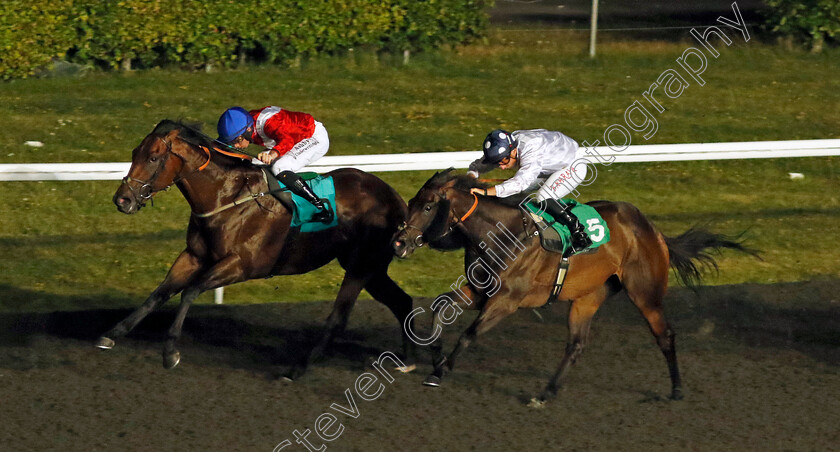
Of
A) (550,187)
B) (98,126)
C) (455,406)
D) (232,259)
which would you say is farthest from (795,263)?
(98,126)

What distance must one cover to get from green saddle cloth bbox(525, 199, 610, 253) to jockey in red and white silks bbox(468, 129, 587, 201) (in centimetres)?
11

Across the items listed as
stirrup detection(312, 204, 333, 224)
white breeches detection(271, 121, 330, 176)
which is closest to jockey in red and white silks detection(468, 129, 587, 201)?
stirrup detection(312, 204, 333, 224)

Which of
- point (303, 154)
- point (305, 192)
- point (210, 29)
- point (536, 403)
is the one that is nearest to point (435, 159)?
point (303, 154)

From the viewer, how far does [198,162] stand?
263 inches

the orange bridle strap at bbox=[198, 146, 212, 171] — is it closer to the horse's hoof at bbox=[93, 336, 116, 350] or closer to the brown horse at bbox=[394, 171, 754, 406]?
the horse's hoof at bbox=[93, 336, 116, 350]

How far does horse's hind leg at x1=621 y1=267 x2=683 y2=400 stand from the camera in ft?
21.6

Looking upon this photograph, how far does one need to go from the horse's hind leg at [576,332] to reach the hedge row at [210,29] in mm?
7052

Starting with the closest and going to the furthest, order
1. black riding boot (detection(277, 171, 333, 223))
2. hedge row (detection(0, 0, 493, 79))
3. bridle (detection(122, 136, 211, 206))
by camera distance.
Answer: bridle (detection(122, 136, 211, 206)) → black riding boot (detection(277, 171, 333, 223)) → hedge row (detection(0, 0, 493, 79))

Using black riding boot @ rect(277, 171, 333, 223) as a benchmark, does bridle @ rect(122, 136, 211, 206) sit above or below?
above

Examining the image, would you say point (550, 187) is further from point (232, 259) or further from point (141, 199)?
point (141, 199)

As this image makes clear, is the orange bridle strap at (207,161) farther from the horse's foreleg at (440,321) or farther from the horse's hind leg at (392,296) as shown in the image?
the horse's foreleg at (440,321)

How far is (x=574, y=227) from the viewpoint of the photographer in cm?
647

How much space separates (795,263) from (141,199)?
535 cm

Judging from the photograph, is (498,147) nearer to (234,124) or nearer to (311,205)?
(311,205)
